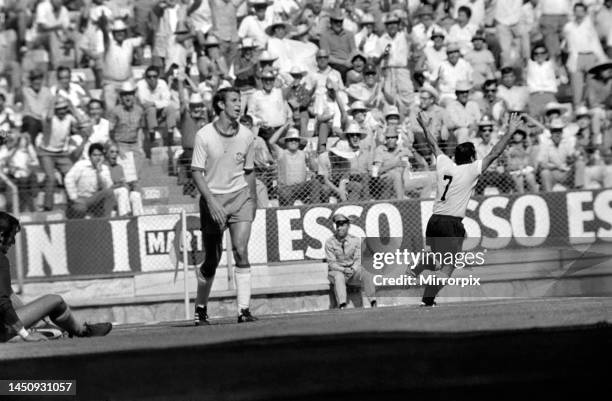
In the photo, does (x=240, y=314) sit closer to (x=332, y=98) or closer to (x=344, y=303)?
(x=344, y=303)

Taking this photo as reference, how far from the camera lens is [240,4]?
21703mm

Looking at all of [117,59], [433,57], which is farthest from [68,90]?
[433,57]

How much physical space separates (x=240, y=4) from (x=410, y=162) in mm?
5200

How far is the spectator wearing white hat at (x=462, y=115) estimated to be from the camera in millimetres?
19163

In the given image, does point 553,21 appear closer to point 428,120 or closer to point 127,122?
point 428,120

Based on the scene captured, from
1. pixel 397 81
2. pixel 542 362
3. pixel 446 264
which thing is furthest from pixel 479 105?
pixel 542 362

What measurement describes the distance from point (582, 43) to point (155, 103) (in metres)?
7.32

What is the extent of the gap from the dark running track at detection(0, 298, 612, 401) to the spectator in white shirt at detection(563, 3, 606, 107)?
455 inches

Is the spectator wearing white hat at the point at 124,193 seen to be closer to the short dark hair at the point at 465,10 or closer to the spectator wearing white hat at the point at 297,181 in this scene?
the spectator wearing white hat at the point at 297,181

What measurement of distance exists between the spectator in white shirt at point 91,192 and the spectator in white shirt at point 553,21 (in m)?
8.23

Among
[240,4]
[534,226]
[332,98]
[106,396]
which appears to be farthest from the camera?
[240,4]

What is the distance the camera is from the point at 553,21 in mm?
22391

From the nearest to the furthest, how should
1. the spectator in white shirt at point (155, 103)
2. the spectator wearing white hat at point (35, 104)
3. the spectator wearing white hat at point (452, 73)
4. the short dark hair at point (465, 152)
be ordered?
A: 1. the short dark hair at point (465, 152)
2. the spectator in white shirt at point (155, 103)
3. the spectator wearing white hat at point (35, 104)
4. the spectator wearing white hat at point (452, 73)

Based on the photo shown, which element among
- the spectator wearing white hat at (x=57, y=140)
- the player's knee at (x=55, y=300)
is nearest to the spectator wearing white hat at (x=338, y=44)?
the spectator wearing white hat at (x=57, y=140)
